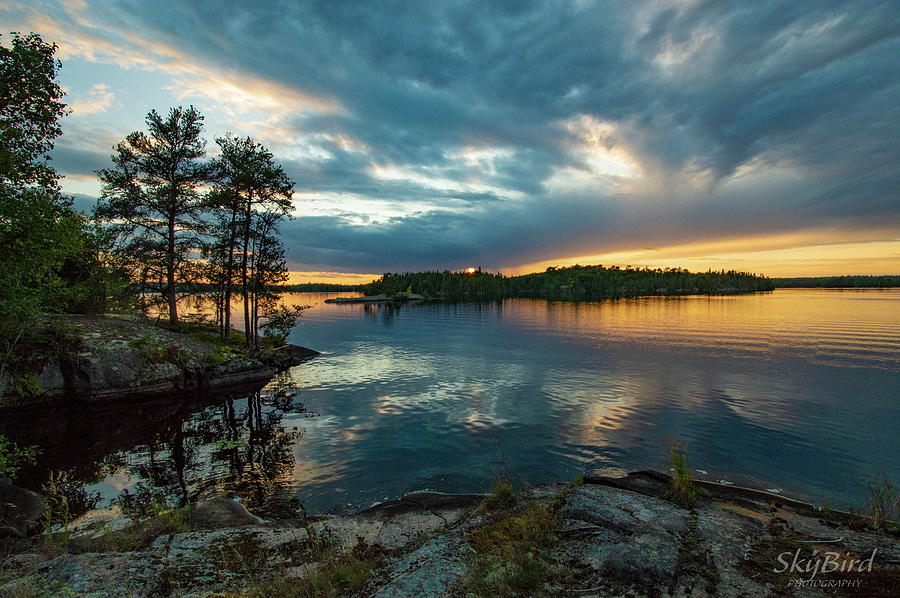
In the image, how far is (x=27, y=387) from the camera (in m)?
20.4

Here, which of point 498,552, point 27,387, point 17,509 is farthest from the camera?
point 27,387

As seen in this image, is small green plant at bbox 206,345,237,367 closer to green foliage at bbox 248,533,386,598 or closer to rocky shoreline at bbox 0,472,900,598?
rocky shoreline at bbox 0,472,900,598

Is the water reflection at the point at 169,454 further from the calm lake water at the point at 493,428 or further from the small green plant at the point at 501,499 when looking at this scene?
the small green plant at the point at 501,499

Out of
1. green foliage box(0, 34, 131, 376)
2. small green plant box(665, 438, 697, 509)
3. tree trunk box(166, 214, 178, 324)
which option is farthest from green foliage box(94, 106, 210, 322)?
small green plant box(665, 438, 697, 509)

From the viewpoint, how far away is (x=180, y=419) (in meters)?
20.4

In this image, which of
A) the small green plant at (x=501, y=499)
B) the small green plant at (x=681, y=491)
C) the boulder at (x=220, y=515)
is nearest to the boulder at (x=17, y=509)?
the boulder at (x=220, y=515)

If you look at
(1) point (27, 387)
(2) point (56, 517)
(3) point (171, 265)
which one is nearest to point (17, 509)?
(2) point (56, 517)

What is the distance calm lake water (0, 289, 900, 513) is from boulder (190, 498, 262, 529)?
6.24ft

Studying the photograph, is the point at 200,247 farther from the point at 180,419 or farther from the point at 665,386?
the point at 665,386

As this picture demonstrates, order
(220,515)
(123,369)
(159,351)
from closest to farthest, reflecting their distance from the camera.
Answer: (220,515), (123,369), (159,351)

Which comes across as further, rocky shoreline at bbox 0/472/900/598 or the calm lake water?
the calm lake water

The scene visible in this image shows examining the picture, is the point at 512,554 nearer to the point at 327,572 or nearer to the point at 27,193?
the point at 327,572

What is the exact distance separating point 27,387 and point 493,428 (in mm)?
25489

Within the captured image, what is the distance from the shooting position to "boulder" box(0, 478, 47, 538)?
955 centimetres
